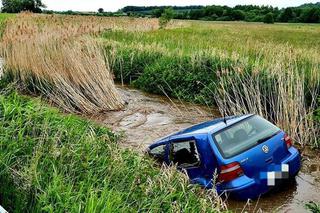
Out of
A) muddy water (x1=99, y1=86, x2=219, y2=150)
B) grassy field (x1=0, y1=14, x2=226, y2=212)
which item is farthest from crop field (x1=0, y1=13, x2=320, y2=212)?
muddy water (x1=99, y1=86, x2=219, y2=150)

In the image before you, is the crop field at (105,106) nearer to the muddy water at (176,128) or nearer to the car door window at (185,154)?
the car door window at (185,154)

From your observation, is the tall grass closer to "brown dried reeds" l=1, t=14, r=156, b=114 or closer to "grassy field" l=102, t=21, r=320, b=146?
"grassy field" l=102, t=21, r=320, b=146

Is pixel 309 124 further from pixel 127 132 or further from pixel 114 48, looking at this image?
pixel 114 48

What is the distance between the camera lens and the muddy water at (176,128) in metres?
7.57

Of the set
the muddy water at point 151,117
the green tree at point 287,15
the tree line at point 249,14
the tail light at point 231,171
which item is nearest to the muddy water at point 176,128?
the muddy water at point 151,117

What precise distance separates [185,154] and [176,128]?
5.07m

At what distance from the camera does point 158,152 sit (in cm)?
834

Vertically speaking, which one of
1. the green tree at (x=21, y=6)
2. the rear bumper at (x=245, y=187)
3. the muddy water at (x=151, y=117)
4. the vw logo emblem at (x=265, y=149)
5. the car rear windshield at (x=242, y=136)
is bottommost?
the muddy water at (x=151, y=117)

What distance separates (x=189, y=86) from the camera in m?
16.6

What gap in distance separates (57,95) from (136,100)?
313 cm

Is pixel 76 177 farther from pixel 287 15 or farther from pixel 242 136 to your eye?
pixel 287 15

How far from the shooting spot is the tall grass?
16.3ft

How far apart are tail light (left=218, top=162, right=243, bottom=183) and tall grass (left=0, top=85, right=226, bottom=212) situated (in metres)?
1.00

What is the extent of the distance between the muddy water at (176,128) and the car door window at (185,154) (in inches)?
25.1
